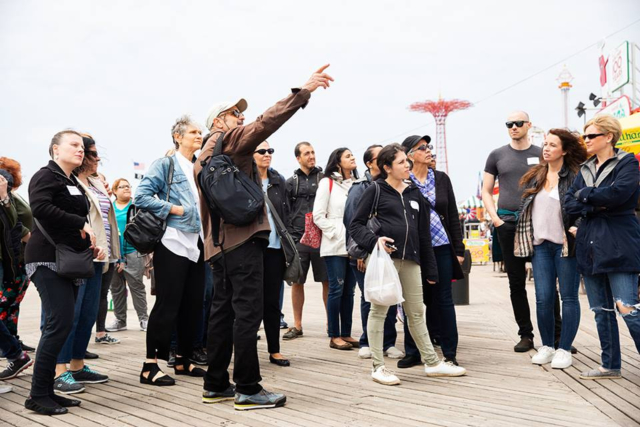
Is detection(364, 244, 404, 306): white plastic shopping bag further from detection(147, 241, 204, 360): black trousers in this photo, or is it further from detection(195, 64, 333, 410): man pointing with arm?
detection(147, 241, 204, 360): black trousers

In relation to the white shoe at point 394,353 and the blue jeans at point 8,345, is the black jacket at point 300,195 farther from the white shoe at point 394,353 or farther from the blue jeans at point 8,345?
the blue jeans at point 8,345

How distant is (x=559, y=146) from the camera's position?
18.8 ft

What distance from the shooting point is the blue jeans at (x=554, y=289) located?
5.54 metres

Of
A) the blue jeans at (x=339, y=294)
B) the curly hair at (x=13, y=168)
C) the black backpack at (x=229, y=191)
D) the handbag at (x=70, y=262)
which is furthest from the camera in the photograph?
the blue jeans at (x=339, y=294)

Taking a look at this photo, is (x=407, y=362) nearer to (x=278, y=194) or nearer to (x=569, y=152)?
(x=278, y=194)

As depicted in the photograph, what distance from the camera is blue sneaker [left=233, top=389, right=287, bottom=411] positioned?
4.21 metres

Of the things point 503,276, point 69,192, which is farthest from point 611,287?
point 503,276

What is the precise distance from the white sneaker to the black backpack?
293cm

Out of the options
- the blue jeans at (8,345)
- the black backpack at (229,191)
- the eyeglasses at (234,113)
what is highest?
the eyeglasses at (234,113)

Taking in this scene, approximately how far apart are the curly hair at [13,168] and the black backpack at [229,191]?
9.68 feet

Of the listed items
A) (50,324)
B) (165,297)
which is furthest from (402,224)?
(50,324)

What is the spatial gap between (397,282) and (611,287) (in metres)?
1.62

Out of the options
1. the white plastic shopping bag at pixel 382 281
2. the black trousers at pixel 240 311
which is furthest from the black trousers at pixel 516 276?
the black trousers at pixel 240 311

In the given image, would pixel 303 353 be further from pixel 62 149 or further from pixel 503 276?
pixel 503 276
